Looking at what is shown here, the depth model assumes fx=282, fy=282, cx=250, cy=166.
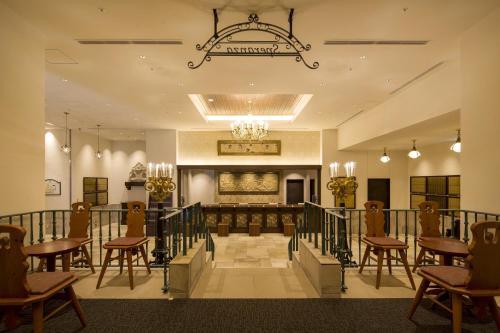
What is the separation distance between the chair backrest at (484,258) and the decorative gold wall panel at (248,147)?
9781mm

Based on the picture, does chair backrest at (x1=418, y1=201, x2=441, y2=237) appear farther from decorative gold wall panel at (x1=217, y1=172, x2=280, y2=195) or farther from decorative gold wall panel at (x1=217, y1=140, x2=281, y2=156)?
decorative gold wall panel at (x1=217, y1=172, x2=280, y2=195)

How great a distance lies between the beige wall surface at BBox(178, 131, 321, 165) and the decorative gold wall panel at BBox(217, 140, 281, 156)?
0.58 ft

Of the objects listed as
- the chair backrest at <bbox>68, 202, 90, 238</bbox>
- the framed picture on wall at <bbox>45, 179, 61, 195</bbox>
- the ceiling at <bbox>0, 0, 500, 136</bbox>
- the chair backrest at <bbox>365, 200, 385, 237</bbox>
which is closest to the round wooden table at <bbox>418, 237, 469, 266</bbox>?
the chair backrest at <bbox>365, 200, 385, 237</bbox>

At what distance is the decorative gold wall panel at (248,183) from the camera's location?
45.2 feet

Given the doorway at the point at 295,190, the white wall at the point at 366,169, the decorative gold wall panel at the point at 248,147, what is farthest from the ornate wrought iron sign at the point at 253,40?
the doorway at the point at 295,190

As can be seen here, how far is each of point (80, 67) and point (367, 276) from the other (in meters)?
6.31

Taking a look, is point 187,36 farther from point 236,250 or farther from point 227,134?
point 227,134

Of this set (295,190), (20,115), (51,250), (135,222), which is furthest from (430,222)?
(295,190)

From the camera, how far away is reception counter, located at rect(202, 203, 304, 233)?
11297 millimetres

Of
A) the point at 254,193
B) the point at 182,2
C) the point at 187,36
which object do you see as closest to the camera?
the point at 182,2

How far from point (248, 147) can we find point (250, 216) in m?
2.96

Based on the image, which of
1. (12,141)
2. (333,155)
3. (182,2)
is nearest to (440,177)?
(333,155)

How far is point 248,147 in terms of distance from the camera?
40.1 ft

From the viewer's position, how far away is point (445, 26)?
4.03m
